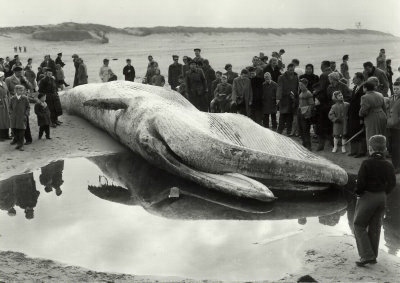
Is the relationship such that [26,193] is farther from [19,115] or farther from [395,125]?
[395,125]

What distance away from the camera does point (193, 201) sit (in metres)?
8.52

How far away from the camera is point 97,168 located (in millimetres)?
10539

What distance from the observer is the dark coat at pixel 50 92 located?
1338cm

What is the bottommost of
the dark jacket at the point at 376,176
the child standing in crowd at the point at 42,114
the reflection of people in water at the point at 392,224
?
the reflection of people in water at the point at 392,224

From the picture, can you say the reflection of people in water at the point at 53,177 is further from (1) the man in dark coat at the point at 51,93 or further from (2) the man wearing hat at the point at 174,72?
(2) the man wearing hat at the point at 174,72

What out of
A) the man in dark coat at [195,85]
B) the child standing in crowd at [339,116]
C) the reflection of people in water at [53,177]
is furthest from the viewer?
the man in dark coat at [195,85]

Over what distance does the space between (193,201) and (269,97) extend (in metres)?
5.21

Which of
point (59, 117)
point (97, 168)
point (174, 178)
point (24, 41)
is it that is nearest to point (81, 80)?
point (59, 117)

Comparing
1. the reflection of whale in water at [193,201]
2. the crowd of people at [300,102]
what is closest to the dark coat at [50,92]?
the crowd of people at [300,102]

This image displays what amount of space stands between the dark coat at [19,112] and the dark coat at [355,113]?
687 cm

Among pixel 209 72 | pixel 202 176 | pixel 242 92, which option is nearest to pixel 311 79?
pixel 242 92

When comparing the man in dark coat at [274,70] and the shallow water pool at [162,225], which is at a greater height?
the man in dark coat at [274,70]

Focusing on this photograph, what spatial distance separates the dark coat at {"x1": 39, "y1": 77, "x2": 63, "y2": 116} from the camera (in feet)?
43.9

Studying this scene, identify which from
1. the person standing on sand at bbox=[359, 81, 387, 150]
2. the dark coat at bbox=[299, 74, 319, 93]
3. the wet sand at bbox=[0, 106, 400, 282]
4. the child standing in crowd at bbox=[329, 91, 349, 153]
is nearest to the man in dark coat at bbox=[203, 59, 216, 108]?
the dark coat at bbox=[299, 74, 319, 93]
